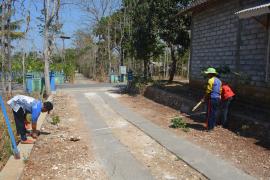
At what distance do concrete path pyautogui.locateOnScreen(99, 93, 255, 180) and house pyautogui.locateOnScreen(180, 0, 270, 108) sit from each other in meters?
3.05

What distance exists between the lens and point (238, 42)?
10.7 metres

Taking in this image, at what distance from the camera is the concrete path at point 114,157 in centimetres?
566

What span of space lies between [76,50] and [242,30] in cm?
4407

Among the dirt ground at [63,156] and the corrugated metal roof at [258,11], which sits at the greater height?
the corrugated metal roof at [258,11]

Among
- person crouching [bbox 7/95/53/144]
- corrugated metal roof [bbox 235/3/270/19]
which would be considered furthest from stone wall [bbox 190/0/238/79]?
person crouching [bbox 7/95/53/144]

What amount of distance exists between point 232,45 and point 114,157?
6.41 m

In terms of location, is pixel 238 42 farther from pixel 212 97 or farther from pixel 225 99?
pixel 212 97

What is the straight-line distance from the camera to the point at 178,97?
1271 cm

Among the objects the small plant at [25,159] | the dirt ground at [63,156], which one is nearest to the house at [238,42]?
the dirt ground at [63,156]

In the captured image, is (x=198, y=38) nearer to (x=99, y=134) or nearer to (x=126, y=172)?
(x=99, y=134)

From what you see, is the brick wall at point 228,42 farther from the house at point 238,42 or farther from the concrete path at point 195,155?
the concrete path at point 195,155

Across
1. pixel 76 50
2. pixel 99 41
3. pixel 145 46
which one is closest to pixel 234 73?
pixel 145 46

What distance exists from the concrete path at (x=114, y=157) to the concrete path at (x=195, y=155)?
91 cm

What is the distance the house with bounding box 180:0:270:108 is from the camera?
9.27 meters
